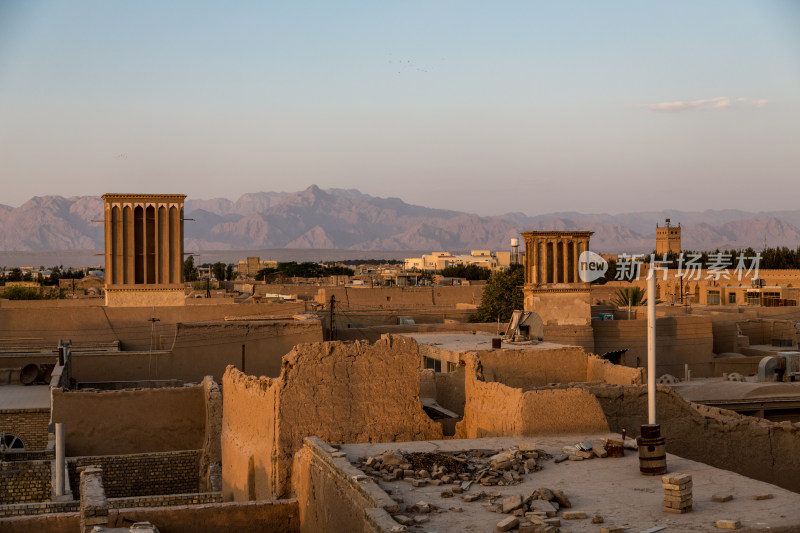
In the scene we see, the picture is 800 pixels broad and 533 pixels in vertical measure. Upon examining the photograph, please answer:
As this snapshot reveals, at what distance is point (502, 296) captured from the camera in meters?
39.3

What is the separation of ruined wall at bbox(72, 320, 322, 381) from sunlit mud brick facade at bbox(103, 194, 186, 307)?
22.2ft

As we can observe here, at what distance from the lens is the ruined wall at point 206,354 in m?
21.3

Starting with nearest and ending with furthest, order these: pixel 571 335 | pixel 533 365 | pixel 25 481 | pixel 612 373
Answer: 1. pixel 25 481
2. pixel 612 373
3. pixel 533 365
4. pixel 571 335

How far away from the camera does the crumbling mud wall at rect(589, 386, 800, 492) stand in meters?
11.9

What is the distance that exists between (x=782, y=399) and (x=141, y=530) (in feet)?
36.9

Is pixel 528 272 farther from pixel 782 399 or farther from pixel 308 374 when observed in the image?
pixel 308 374

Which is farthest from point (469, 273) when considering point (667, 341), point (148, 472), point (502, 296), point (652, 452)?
point (652, 452)

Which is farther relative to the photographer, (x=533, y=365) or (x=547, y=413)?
(x=533, y=365)

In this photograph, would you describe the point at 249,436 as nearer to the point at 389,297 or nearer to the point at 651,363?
the point at 651,363

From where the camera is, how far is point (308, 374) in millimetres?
11391

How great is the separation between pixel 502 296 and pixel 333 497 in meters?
30.6

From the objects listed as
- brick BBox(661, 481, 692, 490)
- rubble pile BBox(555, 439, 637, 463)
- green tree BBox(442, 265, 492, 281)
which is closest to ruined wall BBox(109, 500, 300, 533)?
rubble pile BBox(555, 439, 637, 463)

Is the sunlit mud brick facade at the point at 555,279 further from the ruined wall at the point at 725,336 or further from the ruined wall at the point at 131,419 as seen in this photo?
the ruined wall at the point at 131,419

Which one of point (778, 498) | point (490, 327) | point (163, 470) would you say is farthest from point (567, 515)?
point (490, 327)
